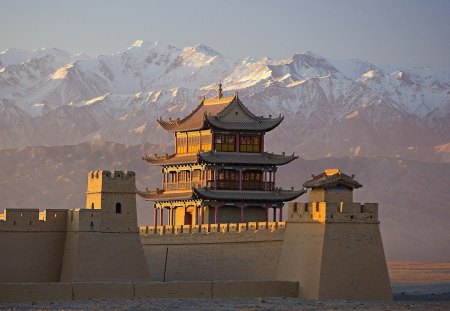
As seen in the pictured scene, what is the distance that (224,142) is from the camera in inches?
4200

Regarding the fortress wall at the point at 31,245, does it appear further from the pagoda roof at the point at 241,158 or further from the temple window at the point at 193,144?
the temple window at the point at 193,144

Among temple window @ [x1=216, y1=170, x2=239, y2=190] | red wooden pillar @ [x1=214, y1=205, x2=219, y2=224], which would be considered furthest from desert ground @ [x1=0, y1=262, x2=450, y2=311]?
temple window @ [x1=216, y1=170, x2=239, y2=190]

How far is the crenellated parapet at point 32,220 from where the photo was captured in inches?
3408

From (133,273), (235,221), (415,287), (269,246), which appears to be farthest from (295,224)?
(415,287)

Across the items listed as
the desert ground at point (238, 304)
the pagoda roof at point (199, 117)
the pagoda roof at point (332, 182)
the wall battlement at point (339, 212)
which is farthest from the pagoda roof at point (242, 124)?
the wall battlement at point (339, 212)

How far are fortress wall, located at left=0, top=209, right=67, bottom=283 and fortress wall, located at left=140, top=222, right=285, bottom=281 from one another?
458 inches

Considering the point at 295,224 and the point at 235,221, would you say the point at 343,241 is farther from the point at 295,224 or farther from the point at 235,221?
the point at 235,221

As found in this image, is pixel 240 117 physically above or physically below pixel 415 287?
above

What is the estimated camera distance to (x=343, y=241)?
3393 inches

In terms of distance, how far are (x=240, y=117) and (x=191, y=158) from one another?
462cm

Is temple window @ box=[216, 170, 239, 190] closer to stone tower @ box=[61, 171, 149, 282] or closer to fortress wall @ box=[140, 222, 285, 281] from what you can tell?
fortress wall @ box=[140, 222, 285, 281]

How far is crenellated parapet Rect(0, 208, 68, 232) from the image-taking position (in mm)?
86562

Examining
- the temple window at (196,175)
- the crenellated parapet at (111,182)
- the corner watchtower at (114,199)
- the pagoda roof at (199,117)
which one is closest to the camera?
the corner watchtower at (114,199)

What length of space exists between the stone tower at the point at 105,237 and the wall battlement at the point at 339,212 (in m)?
10.4
